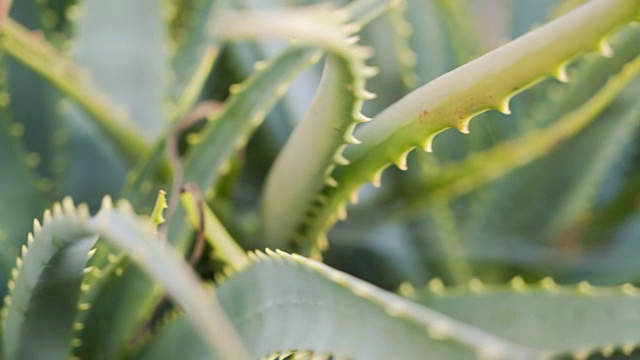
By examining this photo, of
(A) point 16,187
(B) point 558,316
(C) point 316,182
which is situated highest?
(A) point 16,187

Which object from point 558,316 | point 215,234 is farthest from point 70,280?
point 558,316

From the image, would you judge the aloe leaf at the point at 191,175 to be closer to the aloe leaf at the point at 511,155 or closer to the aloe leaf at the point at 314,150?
the aloe leaf at the point at 314,150

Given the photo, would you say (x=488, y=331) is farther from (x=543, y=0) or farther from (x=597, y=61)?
(x=543, y=0)

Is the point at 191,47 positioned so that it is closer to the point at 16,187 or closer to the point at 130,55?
the point at 130,55

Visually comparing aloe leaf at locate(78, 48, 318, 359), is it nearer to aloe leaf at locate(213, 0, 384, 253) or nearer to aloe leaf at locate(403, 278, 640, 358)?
aloe leaf at locate(213, 0, 384, 253)

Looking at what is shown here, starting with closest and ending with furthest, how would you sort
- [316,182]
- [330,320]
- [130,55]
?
1. [330,320]
2. [316,182]
3. [130,55]

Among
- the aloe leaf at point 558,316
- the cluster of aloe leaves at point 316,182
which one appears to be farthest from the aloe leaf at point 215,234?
the aloe leaf at point 558,316

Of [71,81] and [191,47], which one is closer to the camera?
[71,81]
